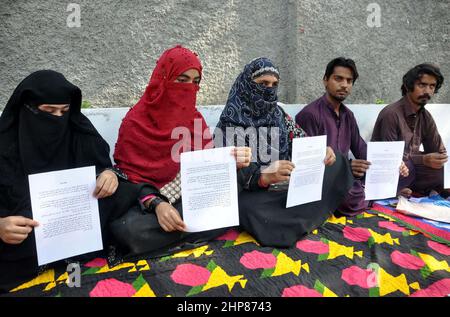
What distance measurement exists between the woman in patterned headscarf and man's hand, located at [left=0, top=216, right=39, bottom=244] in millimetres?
1085

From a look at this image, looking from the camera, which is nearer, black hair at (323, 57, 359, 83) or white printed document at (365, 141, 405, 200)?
white printed document at (365, 141, 405, 200)

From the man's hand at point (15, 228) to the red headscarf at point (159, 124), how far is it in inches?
22.7

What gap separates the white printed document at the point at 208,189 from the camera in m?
1.56

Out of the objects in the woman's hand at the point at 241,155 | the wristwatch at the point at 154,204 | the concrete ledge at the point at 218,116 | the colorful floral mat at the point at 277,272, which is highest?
the concrete ledge at the point at 218,116

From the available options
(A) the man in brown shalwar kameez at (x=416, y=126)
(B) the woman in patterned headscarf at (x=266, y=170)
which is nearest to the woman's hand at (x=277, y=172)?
(B) the woman in patterned headscarf at (x=266, y=170)

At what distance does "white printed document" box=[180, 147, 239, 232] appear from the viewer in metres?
1.56

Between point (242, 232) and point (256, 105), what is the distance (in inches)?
30.8

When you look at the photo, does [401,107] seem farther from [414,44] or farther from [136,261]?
[136,261]

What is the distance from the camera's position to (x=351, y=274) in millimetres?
1631

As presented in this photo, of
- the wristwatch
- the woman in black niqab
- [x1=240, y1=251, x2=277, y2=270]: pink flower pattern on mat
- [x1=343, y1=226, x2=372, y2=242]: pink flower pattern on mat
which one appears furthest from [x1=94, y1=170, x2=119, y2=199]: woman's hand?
[x1=343, y1=226, x2=372, y2=242]: pink flower pattern on mat

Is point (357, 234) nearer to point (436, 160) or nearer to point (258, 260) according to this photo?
point (258, 260)

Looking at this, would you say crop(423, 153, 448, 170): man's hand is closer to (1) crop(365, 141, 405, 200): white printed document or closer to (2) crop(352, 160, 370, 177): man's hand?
(1) crop(365, 141, 405, 200): white printed document

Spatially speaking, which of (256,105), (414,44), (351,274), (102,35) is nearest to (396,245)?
(351,274)

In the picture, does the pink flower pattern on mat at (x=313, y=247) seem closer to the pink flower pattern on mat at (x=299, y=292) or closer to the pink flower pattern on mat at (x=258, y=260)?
the pink flower pattern on mat at (x=258, y=260)
